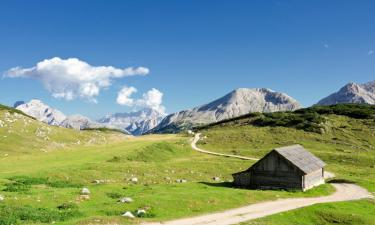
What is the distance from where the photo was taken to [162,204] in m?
39.8

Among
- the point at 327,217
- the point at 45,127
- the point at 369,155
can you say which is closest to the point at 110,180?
the point at 327,217

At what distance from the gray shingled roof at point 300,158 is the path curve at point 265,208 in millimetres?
4704

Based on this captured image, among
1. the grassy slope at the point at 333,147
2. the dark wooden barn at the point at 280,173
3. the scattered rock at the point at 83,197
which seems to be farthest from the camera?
the dark wooden barn at the point at 280,173

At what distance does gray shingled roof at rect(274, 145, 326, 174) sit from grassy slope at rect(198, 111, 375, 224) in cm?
846

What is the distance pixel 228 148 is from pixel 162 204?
267ft

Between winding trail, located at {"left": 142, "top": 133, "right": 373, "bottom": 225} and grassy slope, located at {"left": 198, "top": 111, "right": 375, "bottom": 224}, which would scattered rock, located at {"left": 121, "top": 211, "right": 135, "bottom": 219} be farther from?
grassy slope, located at {"left": 198, "top": 111, "right": 375, "bottom": 224}

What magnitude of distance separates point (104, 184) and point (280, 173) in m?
25.0

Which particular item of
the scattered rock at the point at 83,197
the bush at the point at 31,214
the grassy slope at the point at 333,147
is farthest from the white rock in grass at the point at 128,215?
the grassy slope at the point at 333,147

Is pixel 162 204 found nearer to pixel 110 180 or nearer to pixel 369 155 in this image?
pixel 110 180

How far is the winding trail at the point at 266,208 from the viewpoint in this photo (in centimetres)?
3608

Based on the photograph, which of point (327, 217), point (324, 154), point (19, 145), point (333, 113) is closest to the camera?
point (327, 217)

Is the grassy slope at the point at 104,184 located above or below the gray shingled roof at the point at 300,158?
below

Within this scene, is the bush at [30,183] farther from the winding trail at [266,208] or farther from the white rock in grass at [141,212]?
the winding trail at [266,208]

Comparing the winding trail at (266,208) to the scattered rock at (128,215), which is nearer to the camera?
the scattered rock at (128,215)
